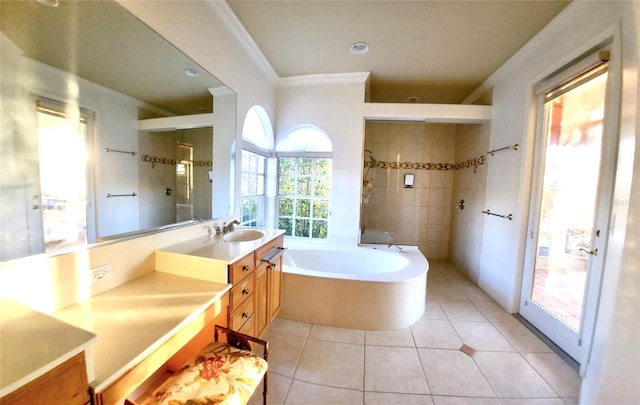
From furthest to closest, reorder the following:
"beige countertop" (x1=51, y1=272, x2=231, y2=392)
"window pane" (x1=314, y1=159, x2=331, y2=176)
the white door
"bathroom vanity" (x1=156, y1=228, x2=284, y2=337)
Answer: "window pane" (x1=314, y1=159, x2=331, y2=176), the white door, "bathroom vanity" (x1=156, y1=228, x2=284, y2=337), "beige countertop" (x1=51, y1=272, x2=231, y2=392)

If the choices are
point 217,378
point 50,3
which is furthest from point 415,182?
point 50,3

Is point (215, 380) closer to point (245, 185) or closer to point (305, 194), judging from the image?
point (245, 185)

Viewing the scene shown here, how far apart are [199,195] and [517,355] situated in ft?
9.12

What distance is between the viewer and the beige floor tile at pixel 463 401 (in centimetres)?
138

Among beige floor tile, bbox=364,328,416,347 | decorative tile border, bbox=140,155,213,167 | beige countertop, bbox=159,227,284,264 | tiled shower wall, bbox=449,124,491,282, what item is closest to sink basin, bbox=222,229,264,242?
beige countertop, bbox=159,227,284,264

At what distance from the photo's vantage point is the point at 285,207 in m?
3.39

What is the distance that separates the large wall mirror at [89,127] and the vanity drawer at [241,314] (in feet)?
2.39

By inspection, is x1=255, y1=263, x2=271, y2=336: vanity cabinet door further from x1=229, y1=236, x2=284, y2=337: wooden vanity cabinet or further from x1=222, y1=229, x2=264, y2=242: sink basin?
x1=222, y1=229, x2=264, y2=242: sink basin

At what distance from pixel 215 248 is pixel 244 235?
1.65 feet

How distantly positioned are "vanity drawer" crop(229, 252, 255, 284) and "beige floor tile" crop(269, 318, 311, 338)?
0.86 meters

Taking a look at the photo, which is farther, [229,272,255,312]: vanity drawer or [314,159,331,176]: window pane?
[314,159,331,176]: window pane

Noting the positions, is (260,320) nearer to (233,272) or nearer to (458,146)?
(233,272)

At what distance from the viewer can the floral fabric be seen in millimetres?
903

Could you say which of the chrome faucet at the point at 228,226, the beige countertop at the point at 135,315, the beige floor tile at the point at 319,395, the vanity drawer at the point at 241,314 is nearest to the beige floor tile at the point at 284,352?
the beige floor tile at the point at 319,395
